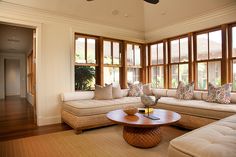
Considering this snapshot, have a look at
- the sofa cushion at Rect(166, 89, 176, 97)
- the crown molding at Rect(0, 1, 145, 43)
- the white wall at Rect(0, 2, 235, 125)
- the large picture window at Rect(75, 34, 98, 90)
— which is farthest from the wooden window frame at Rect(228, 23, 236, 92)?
the white wall at Rect(0, 2, 235, 125)

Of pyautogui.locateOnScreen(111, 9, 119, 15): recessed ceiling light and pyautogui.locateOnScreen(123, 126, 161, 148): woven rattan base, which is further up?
pyautogui.locateOnScreen(111, 9, 119, 15): recessed ceiling light

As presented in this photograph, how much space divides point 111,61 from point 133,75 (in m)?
1.09

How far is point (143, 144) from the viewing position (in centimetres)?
243

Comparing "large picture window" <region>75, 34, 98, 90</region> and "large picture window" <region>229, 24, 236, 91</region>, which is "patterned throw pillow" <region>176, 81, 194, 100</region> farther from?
"large picture window" <region>75, 34, 98, 90</region>

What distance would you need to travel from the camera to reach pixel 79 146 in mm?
2592

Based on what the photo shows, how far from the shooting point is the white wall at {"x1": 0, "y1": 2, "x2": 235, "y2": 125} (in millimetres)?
3715

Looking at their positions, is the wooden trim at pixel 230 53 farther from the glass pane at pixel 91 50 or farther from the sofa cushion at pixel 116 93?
the glass pane at pixel 91 50

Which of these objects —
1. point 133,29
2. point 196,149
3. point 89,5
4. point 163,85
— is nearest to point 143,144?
point 196,149

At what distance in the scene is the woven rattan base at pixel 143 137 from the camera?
2.42 m

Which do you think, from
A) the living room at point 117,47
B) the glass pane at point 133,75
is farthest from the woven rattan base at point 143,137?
the glass pane at point 133,75

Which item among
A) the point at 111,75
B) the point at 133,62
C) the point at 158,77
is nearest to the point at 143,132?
the point at 111,75

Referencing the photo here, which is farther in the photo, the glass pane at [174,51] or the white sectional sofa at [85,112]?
the glass pane at [174,51]

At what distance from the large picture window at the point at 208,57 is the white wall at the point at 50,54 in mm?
3193

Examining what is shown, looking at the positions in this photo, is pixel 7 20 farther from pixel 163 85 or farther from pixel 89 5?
pixel 163 85
